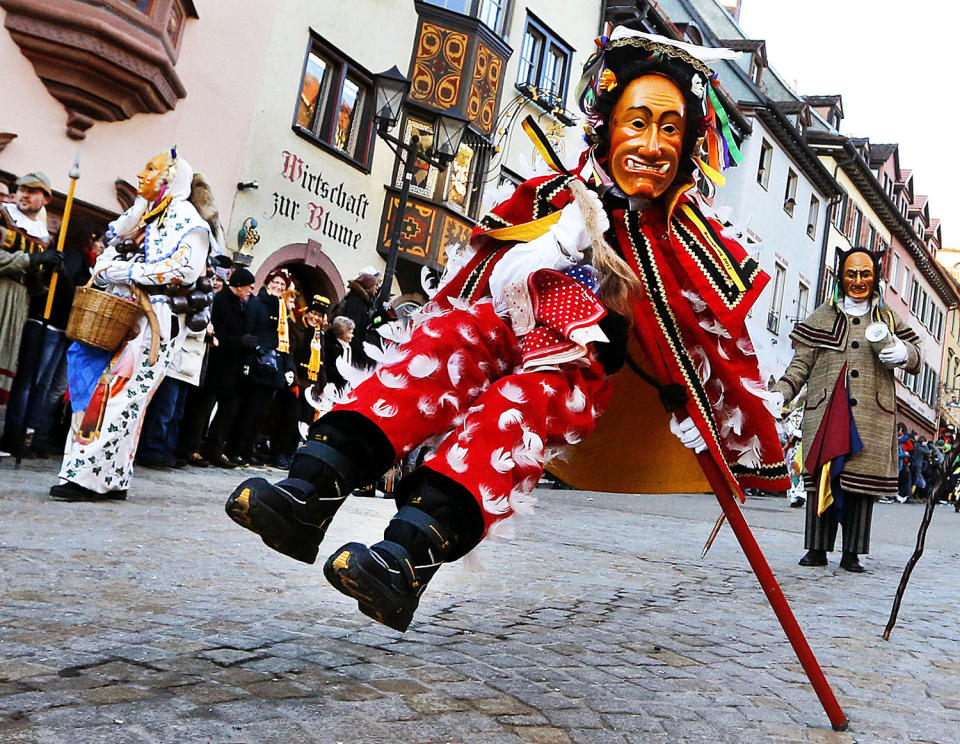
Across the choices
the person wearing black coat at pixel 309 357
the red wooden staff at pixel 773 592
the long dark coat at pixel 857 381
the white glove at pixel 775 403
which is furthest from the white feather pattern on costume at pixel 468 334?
the person wearing black coat at pixel 309 357

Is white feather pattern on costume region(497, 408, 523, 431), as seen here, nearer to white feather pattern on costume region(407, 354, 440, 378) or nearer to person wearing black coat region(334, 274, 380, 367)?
white feather pattern on costume region(407, 354, 440, 378)

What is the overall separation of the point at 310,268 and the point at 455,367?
13.7 metres

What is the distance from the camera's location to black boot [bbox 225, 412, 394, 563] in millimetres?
2389

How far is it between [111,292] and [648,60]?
3.89m

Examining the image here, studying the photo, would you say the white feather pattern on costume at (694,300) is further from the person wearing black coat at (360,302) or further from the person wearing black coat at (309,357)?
the person wearing black coat at (309,357)

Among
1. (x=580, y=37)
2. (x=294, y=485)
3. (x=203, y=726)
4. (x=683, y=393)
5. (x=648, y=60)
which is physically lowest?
(x=203, y=726)

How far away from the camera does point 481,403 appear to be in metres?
2.63

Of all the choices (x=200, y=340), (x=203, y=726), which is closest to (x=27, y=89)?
(x=200, y=340)

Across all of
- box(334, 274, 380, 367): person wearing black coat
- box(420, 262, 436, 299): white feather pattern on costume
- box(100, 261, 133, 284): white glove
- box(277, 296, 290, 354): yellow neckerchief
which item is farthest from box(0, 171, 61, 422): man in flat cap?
box(420, 262, 436, 299): white feather pattern on costume

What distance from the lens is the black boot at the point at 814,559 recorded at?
22.6 ft

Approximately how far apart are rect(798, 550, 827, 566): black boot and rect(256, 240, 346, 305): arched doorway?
9.59 m

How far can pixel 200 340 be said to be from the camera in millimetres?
8555

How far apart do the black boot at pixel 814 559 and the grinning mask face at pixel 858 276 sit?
1606 millimetres

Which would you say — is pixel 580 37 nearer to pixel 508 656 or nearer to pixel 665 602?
pixel 665 602
